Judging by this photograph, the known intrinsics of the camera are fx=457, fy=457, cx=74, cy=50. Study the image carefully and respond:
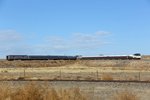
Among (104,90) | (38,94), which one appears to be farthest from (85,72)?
(38,94)

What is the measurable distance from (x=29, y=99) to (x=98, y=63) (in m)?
82.2

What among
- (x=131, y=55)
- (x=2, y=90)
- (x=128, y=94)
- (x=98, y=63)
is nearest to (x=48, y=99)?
(x=2, y=90)

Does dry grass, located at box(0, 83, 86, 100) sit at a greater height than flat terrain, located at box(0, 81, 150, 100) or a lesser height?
greater

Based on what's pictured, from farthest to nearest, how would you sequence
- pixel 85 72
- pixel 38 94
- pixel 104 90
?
1. pixel 85 72
2. pixel 104 90
3. pixel 38 94

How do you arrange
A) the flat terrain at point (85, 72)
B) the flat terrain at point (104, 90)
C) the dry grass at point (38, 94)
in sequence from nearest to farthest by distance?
the dry grass at point (38, 94) → the flat terrain at point (104, 90) → the flat terrain at point (85, 72)

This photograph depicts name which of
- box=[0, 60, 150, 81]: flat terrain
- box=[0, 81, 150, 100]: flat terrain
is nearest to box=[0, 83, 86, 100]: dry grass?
box=[0, 81, 150, 100]: flat terrain

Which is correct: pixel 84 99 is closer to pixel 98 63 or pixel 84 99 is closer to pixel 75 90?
pixel 75 90

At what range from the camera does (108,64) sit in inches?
3787

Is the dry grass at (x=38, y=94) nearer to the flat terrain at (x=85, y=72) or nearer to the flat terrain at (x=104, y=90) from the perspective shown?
the flat terrain at (x=104, y=90)

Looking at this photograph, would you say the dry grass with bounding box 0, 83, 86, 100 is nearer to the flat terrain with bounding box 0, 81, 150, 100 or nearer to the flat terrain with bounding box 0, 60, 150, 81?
the flat terrain with bounding box 0, 81, 150, 100

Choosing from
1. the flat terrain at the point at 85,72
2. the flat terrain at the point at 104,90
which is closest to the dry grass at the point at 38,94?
the flat terrain at the point at 104,90

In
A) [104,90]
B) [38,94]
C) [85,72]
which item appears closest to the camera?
[38,94]

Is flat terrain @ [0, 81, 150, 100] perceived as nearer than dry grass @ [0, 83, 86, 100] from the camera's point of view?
No

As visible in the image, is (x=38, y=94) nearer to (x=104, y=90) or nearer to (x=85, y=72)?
(x=104, y=90)
